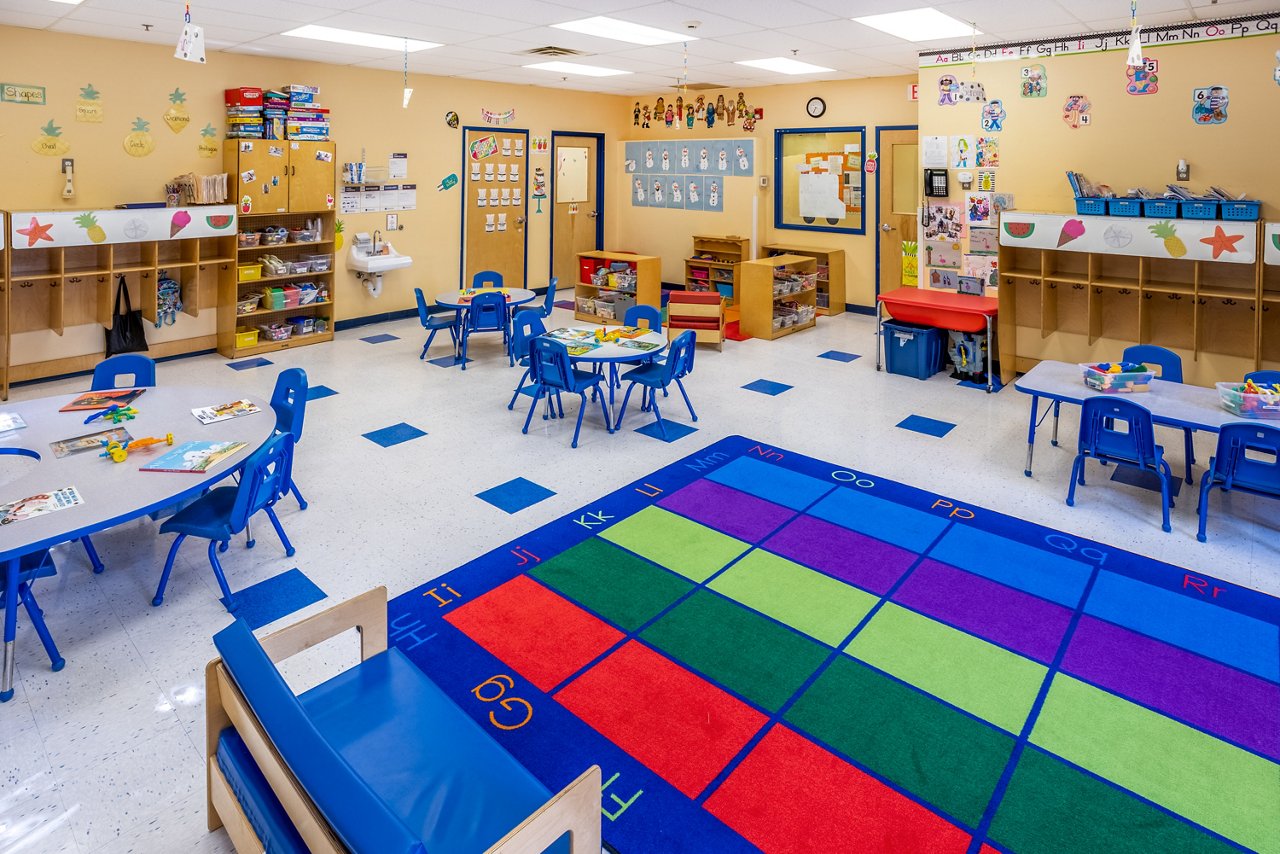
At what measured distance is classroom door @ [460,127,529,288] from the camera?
10516mm

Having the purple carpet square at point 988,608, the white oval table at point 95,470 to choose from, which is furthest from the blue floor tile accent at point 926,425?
the white oval table at point 95,470

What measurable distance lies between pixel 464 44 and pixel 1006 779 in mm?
Answer: 7438

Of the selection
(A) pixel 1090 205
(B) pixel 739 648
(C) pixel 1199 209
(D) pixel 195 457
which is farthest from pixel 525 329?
(C) pixel 1199 209

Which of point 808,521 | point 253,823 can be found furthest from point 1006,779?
point 253,823

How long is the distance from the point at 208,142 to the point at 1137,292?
905cm

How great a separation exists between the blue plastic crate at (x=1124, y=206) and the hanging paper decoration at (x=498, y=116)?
24.8 ft

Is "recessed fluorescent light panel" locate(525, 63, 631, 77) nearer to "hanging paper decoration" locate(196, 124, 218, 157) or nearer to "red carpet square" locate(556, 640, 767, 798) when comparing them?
"hanging paper decoration" locate(196, 124, 218, 157)

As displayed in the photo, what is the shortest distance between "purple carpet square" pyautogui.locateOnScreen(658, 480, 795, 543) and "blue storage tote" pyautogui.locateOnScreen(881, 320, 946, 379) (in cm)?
357

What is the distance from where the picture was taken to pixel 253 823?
210 cm

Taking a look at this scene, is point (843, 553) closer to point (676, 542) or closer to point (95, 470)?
point (676, 542)

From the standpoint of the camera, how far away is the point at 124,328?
25.1 ft

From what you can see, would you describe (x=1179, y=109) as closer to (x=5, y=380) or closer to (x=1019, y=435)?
(x=1019, y=435)

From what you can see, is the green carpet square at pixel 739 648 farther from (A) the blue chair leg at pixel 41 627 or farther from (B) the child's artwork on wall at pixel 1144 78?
(B) the child's artwork on wall at pixel 1144 78

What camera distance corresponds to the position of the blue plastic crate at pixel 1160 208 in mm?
6211
